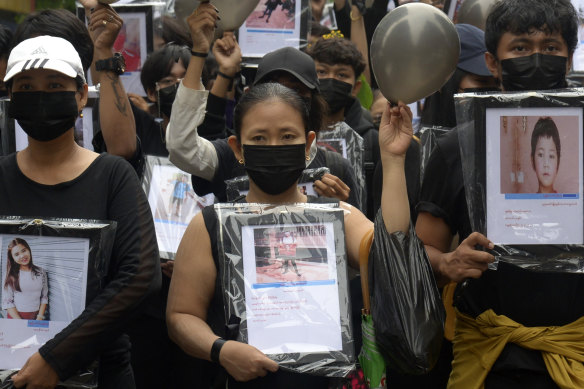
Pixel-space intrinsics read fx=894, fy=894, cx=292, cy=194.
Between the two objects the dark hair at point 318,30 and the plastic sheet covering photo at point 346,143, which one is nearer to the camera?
the plastic sheet covering photo at point 346,143

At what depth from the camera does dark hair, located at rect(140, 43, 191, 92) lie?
554 cm

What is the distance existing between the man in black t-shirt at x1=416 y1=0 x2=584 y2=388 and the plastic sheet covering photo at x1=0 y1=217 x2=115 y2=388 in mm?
1297

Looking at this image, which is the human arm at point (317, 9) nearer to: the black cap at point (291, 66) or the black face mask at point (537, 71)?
the black cap at point (291, 66)

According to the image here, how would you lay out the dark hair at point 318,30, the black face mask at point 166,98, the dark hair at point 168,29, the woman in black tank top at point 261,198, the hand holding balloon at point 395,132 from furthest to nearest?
the dark hair at point 318,30 < the dark hair at point 168,29 < the black face mask at point 166,98 < the hand holding balloon at point 395,132 < the woman in black tank top at point 261,198

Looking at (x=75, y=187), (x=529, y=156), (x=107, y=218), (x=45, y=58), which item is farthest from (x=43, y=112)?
(x=529, y=156)

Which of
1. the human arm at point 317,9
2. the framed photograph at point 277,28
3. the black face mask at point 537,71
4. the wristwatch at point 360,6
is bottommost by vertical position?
the black face mask at point 537,71

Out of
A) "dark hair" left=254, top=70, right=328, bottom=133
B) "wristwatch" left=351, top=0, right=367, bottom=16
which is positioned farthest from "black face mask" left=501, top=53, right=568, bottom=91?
"wristwatch" left=351, top=0, right=367, bottom=16

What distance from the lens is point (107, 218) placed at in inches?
135

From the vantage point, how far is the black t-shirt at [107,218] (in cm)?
328

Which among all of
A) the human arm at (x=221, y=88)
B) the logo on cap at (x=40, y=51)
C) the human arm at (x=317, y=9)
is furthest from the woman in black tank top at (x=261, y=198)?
the human arm at (x=317, y=9)

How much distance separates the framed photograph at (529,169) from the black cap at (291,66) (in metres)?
1.32

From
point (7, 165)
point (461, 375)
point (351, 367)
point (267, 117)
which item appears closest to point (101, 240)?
point (7, 165)

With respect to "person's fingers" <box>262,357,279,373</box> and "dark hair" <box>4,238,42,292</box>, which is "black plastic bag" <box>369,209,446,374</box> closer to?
"person's fingers" <box>262,357,279,373</box>

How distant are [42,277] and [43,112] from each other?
640 mm
